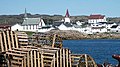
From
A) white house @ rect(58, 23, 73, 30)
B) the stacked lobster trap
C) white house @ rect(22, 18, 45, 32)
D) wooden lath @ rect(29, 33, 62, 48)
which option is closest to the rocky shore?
white house @ rect(58, 23, 73, 30)

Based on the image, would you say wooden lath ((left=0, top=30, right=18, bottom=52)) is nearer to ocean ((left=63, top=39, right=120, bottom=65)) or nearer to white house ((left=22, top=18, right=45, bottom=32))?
ocean ((left=63, top=39, right=120, bottom=65))

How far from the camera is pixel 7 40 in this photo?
22609mm

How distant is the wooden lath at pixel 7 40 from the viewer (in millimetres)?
22438

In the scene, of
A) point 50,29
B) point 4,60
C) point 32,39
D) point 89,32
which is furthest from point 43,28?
point 4,60

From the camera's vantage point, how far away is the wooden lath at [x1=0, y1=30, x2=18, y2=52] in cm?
2244

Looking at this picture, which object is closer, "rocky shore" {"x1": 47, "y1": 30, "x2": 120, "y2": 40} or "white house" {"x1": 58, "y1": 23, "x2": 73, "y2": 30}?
"rocky shore" {"x1": 47, "y1": 30, "x2": 120, "y2": 40}

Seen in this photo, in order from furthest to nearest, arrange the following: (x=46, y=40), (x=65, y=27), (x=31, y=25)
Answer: (x=65, y=27)
(x=31, y=25)
(x=46, y=40)

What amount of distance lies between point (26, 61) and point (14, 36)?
8.66ft

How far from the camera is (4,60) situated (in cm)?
2119

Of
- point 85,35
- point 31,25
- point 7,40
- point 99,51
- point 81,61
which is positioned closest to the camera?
point 81,61

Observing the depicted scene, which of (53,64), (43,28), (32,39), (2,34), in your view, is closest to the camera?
(53,64)

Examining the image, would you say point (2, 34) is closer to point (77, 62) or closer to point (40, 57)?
point (40, 57)

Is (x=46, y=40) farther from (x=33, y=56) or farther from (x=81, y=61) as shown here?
(x=33, y=56)

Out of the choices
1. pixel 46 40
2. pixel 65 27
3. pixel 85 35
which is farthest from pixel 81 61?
pixel 85 35
